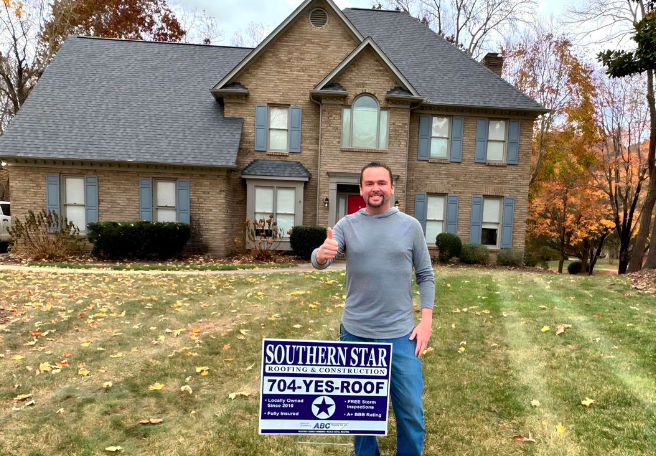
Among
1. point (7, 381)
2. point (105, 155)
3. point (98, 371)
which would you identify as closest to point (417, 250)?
point (98, 371)

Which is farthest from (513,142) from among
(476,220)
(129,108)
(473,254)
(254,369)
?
(254,369)

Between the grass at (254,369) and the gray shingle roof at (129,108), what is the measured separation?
7.42 m

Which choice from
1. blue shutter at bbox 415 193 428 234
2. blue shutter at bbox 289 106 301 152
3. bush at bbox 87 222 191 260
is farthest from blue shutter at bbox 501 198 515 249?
bush at bbox 87 222 191 260

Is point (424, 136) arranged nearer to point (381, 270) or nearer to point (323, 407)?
point (381, 270)

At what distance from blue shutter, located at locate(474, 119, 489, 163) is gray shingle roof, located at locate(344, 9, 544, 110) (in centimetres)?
79

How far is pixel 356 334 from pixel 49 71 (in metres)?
20.0

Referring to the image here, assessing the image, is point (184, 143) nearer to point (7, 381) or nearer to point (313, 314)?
point (313, 314)

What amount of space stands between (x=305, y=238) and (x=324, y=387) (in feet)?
39.8

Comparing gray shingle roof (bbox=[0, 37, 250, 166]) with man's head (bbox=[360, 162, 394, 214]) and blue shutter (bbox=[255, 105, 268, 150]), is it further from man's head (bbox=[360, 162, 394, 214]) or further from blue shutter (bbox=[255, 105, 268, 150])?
man's head (bbox=[360, 162, 394, 214])

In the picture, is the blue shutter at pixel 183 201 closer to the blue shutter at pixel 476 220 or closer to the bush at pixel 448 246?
the bush at pixel 448 246

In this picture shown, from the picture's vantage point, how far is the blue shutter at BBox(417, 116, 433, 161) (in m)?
16.8

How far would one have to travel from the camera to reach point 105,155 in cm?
1492

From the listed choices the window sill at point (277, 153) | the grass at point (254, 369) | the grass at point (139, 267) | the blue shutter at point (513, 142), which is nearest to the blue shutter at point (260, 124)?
the window sill at point (277, 153)

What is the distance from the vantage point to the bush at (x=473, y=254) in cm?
1636
